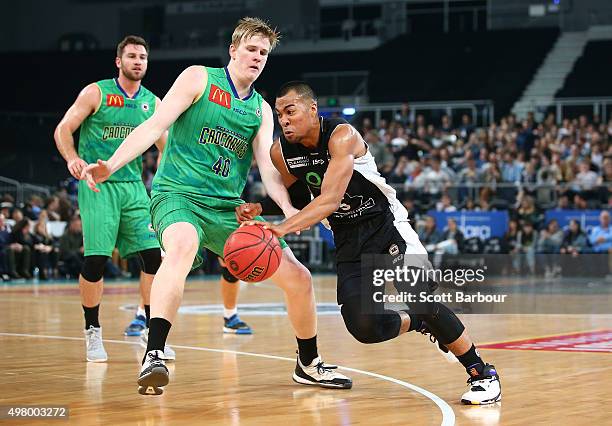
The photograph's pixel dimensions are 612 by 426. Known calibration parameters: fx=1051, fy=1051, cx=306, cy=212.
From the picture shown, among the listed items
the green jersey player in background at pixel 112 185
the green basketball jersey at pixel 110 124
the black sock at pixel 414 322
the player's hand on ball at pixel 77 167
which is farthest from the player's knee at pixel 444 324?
the green basketball jersey at pixel 110 124

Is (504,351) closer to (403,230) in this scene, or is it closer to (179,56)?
(403,230)

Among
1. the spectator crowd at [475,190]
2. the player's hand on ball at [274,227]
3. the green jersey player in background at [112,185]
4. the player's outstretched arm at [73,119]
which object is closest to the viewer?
the player's hand on ball at [274,227]

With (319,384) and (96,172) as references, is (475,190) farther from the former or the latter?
(96,172)

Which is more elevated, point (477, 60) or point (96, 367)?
point (477, 60)

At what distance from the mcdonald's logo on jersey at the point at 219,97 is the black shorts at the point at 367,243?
1.03 m

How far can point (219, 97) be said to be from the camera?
6270 mm

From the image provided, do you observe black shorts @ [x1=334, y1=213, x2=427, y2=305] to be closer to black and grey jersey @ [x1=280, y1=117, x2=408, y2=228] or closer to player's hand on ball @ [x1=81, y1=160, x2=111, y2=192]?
black and grey jersey @ [x1=280, y1=117, x2=408, y2=228]

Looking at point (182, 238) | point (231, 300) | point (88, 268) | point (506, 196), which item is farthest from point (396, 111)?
point (182, 238)

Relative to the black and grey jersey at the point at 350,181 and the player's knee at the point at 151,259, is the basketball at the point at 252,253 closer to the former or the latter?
the black and grey jersey at the point at 350,181

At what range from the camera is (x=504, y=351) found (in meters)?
8.06

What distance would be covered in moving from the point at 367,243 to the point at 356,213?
0.18 metres

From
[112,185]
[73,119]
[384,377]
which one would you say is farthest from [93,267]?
[384,377]

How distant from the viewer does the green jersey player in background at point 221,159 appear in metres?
6.05

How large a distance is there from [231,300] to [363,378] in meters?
3.20
